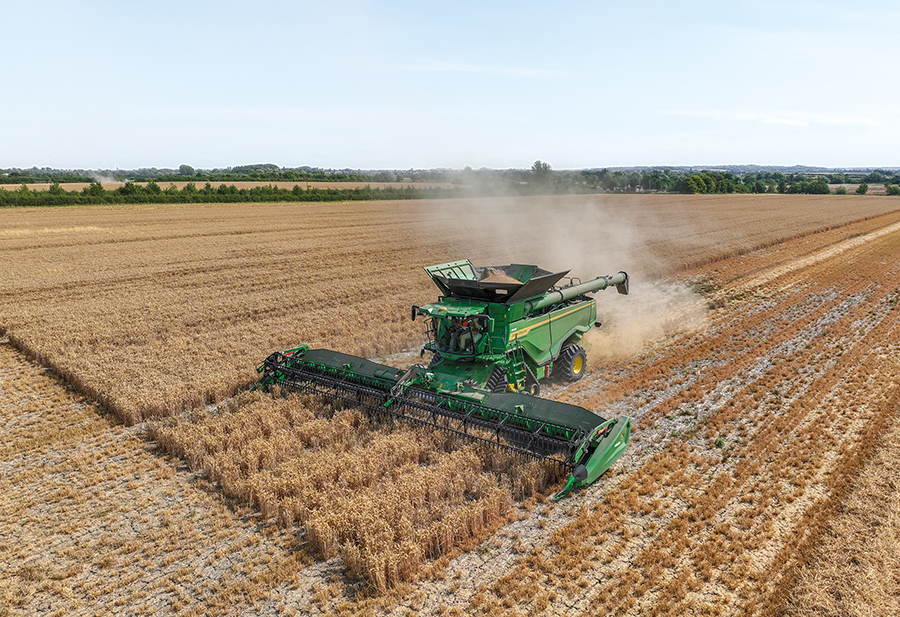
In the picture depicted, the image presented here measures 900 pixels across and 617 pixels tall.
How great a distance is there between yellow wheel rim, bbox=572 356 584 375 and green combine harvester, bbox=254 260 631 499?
3 cm

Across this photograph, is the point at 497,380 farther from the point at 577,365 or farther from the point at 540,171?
the point at 540,171

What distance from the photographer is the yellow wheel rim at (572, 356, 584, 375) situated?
1282 centimetres

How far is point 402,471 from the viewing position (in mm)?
8391

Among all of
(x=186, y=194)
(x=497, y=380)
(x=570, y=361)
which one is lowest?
(x=570, y=361)

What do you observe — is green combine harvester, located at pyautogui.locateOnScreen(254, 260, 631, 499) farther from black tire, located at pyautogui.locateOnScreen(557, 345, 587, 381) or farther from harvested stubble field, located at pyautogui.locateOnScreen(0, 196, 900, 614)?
harvested stubble field, located at pyautogui.locateOnScreen(0, 196, 900, 614)

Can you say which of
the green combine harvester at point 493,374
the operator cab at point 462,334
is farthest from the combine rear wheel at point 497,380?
the operator cab at point 462,334

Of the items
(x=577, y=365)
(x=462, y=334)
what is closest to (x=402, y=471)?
(x=462, y=334)

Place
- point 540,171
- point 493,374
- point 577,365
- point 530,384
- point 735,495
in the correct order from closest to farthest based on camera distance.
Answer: point 735,495
point 493,374
point 530,384
point 577,365
point 540,171

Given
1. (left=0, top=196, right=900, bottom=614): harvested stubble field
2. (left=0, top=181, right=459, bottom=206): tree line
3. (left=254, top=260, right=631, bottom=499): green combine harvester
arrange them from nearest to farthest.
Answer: (left=0, top=196, right=900, bottom=614): harvested stubble field
(left=254, top=260, right=631, bottom=499): green combine harvester
(left=0, top=181, right=459, bottom=206): tree line

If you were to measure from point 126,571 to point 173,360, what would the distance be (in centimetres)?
788

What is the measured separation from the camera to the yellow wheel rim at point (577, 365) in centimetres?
1282

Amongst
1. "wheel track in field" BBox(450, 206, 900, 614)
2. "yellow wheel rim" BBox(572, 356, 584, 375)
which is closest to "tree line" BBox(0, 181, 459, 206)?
"yellow wheel rim" BBox(572, 356, 584, 375)

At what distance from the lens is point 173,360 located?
13820 mm

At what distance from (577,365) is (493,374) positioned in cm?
312
